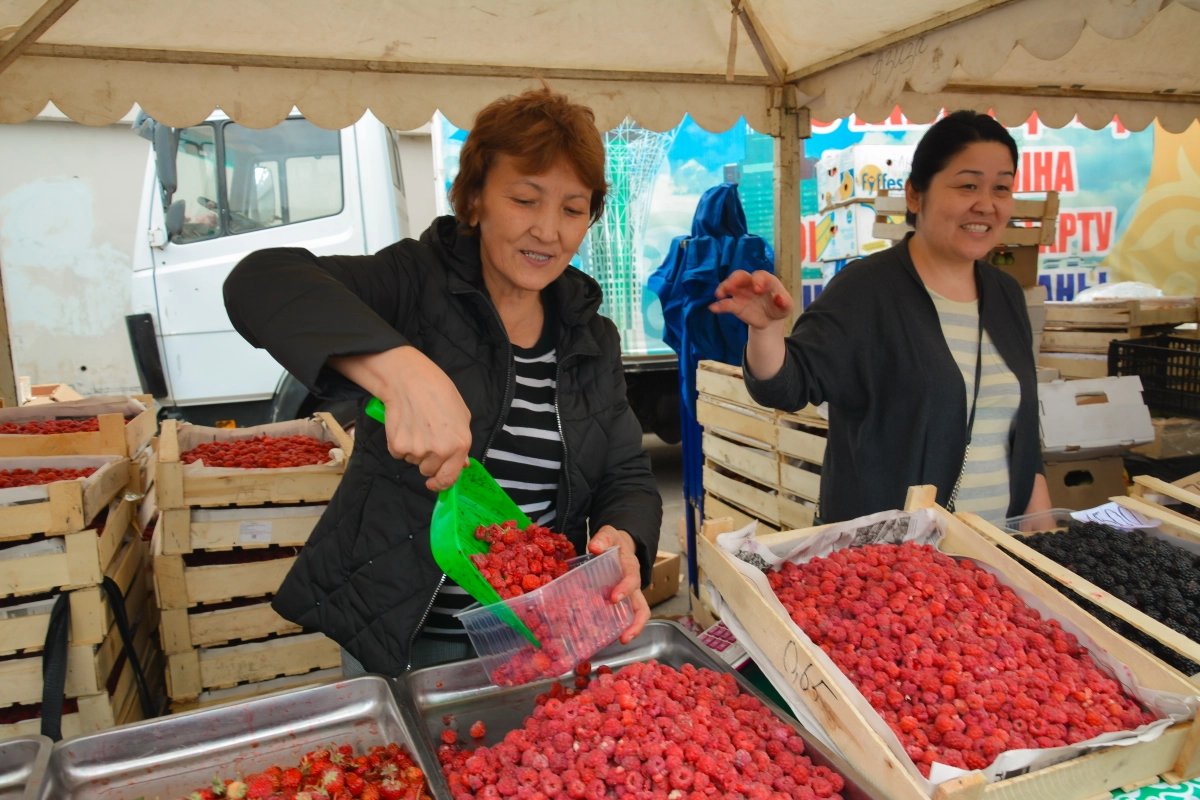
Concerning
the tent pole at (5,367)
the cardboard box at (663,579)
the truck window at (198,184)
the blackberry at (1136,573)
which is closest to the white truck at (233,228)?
the truck window at (198,184)

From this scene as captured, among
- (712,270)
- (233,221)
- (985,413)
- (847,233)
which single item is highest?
(233,221)

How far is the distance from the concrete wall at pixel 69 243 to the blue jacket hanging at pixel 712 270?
219 inches

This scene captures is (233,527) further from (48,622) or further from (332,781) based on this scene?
(332,781)

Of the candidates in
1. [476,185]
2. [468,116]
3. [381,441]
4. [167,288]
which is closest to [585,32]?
[468,116]

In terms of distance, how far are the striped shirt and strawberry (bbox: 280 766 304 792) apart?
6.00ft

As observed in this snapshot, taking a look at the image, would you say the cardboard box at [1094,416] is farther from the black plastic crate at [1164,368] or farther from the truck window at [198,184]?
the truck window at [198,184]

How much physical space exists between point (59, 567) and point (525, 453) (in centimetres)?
165

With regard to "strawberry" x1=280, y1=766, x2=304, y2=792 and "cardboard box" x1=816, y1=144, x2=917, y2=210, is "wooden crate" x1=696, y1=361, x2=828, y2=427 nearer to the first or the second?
"strawberry" x1=280, y1=766, x2=304, y2=792

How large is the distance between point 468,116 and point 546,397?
6.55ft

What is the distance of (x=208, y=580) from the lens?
9.48 feet

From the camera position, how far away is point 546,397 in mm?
1788

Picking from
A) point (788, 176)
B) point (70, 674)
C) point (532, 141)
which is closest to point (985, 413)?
point (532, 141)

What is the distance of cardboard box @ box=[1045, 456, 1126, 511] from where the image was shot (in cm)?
352

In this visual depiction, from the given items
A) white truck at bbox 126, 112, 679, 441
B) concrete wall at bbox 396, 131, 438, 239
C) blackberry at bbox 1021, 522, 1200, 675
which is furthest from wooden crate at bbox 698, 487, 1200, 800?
concrete wall at bbox 396, 131, 438, 239
